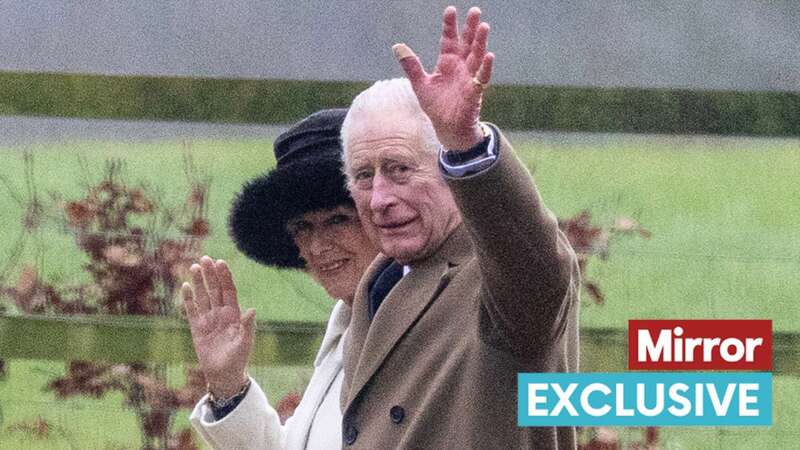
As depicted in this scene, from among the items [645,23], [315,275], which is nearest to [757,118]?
[645,23]

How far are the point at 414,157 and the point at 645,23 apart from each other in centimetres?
156

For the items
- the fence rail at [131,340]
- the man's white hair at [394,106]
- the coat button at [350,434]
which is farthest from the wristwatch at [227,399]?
the fence rail at [131,340]

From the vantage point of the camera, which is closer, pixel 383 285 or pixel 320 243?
pixel 383 285

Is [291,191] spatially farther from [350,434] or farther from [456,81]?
[456,81]

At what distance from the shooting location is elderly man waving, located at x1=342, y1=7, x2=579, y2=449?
1504 millimetres

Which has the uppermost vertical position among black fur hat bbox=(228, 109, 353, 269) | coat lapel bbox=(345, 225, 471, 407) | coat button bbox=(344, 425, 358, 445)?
black fur hat bbox=(228, 109, 353, 269)

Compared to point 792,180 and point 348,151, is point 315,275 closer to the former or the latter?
point 348,151

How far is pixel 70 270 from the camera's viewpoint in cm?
312

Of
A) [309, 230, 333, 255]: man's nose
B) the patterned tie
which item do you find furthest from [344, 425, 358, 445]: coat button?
[309, 230, 333, 255]: man's nose

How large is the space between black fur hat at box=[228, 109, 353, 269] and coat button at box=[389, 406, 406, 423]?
20.4 inches

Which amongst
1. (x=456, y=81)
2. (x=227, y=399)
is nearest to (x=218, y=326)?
(x=227, y=399)

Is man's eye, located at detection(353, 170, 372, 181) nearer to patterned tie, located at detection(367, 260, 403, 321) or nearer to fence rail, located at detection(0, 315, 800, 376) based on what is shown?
patterned tie, located at detection(367, 260, 403, 321)

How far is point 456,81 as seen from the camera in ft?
5.00

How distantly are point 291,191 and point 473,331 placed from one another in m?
0.61
